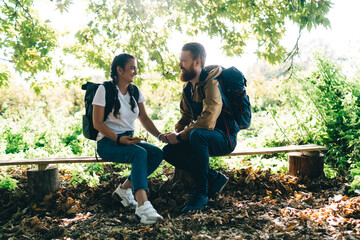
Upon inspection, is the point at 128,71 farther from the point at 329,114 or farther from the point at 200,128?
the point at 329,114

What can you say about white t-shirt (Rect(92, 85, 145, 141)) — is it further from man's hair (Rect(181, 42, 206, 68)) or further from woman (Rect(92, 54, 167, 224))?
man's hair (Rect(181, 42, 206, 68))

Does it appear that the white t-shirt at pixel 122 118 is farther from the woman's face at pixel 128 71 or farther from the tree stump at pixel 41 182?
the tree stump at pixel 41 182

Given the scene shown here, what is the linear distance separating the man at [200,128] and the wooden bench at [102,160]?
0.54m

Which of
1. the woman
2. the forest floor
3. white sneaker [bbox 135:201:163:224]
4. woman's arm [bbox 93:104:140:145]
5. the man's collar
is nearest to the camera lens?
the forest floor

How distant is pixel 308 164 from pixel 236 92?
5.46 ft

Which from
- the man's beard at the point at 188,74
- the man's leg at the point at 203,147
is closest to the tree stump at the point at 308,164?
the man's leg at the point at 203,147

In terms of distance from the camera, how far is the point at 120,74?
10.9 feet

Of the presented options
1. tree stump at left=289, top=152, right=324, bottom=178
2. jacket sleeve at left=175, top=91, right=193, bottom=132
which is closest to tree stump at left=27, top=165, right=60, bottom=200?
jacket sleeve at left=175, top=91, right=193, bottom=132

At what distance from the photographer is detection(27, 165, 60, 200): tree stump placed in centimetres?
370

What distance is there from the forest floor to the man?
0.25m

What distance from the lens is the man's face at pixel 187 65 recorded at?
3346 mm

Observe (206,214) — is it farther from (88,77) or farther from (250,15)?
(88,77)

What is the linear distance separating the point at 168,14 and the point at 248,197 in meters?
3.55

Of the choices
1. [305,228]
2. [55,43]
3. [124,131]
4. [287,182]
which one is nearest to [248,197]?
[287,182]
